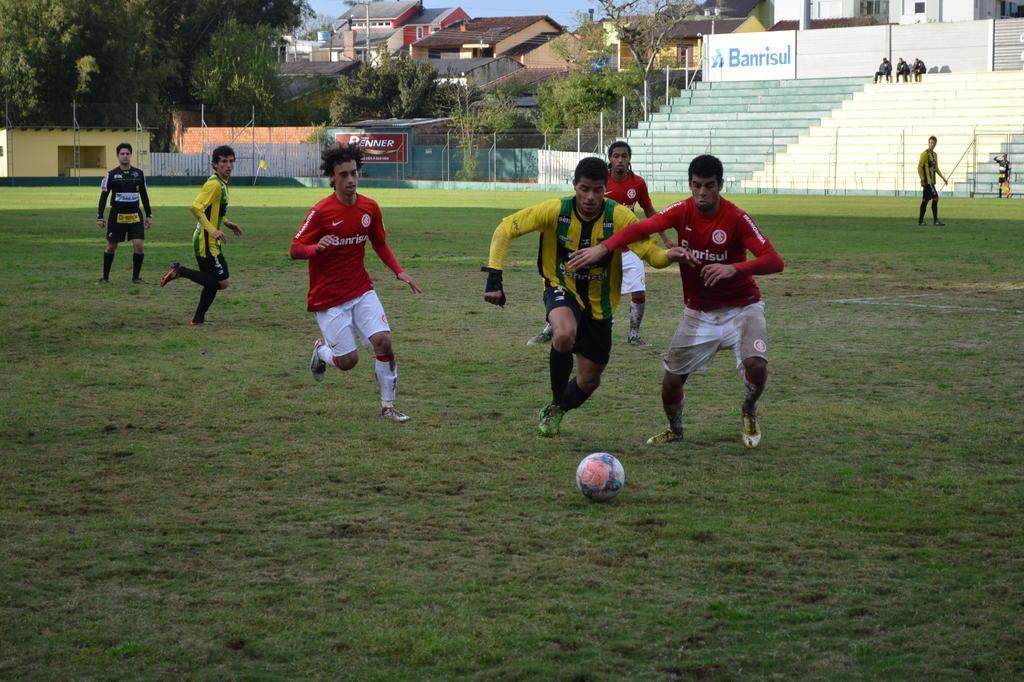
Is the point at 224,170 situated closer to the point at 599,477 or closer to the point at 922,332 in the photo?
the point at 922,332

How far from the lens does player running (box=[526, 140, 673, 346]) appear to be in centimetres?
1257

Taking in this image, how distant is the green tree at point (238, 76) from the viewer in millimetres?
82688

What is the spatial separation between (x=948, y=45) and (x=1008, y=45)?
2.67 metres

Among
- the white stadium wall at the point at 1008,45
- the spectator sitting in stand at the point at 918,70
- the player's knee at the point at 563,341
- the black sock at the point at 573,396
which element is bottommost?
the black sock at the point at 573,396

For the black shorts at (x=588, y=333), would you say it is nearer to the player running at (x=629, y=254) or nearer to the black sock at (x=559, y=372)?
the black sock at (x=559, y=372)

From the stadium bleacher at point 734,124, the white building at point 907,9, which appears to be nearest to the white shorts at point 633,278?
the stadium bleacher at point 734,124

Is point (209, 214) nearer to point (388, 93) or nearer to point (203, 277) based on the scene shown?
point (203, 277)

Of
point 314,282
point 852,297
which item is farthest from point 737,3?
point 314,282

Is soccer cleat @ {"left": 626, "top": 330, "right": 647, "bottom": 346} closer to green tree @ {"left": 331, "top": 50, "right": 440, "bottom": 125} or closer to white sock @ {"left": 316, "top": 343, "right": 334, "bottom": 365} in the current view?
white sock @ {"left": 316, "top": 343, "right": 334, "bottom": 365}

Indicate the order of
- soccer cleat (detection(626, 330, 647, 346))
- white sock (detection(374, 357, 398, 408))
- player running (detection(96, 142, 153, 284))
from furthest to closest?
1. player running (detection(96, 142, 153, 284))
2. soccer cleat (detection(626, 330, 647, 346))
3. white sock (detection(374, 357, 398, 408))

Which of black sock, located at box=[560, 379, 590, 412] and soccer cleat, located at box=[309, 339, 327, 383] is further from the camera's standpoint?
soccer cleat, located at box=[309, 339, 327, 383]

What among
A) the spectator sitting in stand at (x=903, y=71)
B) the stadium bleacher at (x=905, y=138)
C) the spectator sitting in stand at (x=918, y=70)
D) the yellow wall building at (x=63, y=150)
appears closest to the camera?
the stadium bleacher at (x=905, y=138)

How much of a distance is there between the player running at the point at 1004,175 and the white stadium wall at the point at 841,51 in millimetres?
13141

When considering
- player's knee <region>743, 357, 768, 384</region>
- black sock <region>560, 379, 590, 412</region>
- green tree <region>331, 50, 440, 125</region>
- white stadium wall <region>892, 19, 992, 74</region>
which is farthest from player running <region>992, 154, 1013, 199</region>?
green tree <region>331, 50, 440, 125</region>
